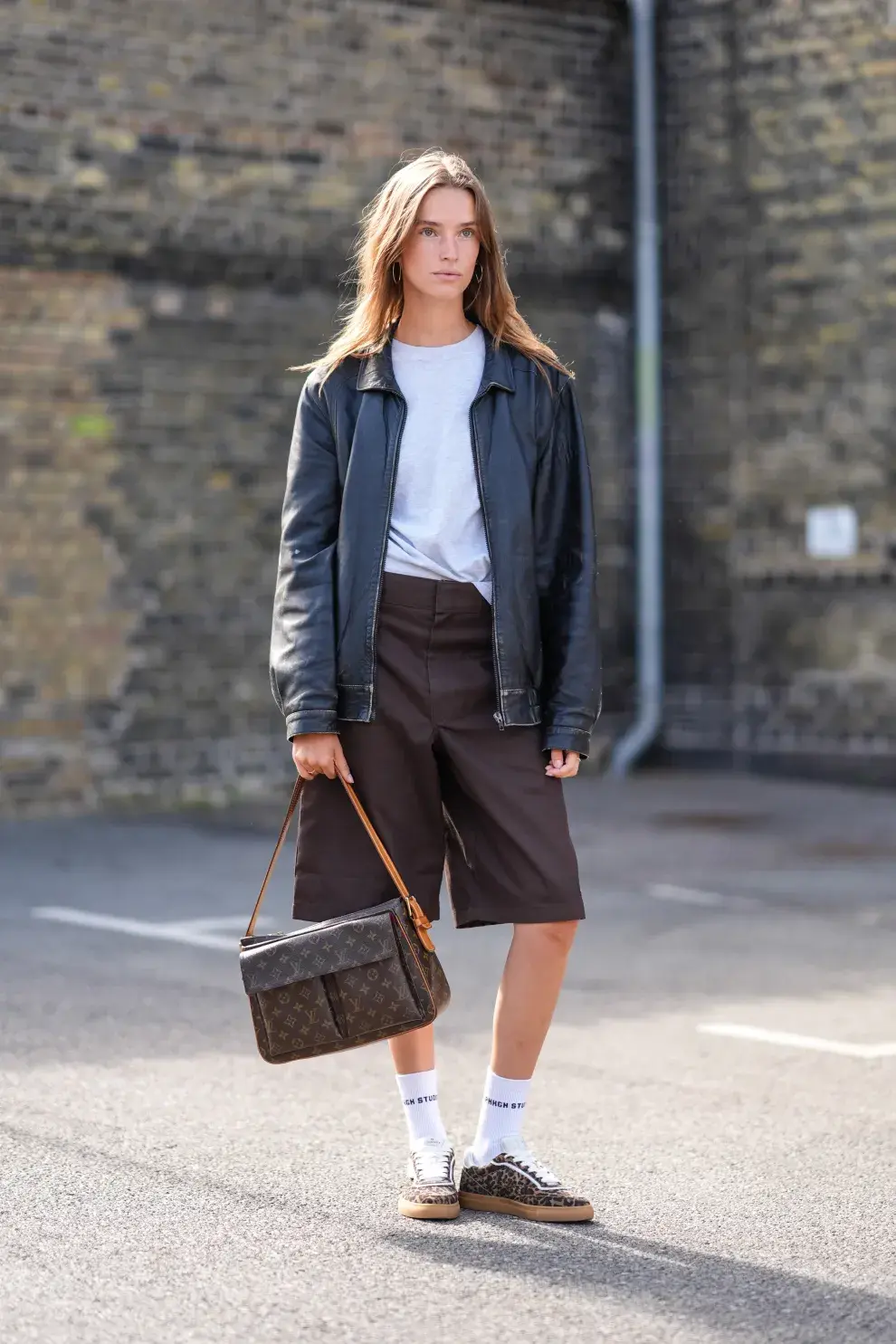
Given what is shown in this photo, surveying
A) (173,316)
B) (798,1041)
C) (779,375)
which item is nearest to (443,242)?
(798,1041)

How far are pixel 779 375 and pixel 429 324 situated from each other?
1073 centimetres

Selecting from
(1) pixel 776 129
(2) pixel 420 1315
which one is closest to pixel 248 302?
(1) pixel 776 129

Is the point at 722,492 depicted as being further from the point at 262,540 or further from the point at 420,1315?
the point at 420,1315

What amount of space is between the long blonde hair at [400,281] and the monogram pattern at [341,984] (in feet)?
3.78

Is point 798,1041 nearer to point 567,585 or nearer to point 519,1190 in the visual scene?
point 519,1190

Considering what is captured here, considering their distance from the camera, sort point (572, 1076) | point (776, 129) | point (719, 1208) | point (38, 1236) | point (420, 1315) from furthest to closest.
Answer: point (776, 129)
point (572, 1076)
point (719, 1208)
point (38, 1236)
point (420, 1315)

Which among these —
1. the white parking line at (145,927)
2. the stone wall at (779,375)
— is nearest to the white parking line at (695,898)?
the white parking line at (145,927)

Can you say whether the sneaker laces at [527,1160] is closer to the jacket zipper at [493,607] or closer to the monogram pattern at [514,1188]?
the monogram pattern at [514,1188]

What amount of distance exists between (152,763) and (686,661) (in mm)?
4031

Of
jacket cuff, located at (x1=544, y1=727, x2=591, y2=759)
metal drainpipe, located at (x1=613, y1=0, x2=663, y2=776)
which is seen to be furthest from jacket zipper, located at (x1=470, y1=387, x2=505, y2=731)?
metal drainpipe, located at (x1=613, y1=0, x2=663, y2=776)

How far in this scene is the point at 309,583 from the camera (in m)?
4.47

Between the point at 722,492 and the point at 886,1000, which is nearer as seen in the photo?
the point at 886,1000

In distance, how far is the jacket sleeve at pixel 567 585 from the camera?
4.50 m

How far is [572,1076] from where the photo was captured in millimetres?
6070
